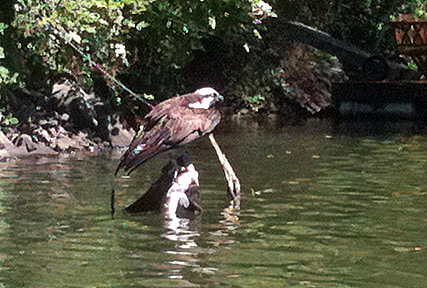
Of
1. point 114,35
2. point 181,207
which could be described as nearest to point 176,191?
point 181,207

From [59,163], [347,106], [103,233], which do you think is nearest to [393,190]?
[103,233]

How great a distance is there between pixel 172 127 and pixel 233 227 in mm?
1400

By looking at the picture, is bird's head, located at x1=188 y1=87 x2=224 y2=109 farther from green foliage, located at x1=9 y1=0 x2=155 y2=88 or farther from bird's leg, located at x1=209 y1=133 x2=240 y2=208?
green foliage, located at x1=9 y1=0 x2=155 y2=88

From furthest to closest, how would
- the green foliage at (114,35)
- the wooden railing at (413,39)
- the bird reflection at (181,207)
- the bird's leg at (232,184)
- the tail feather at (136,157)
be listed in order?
the wooden railing at (413,39), the green foliage at (114,35), the bird's leg at (232,184), the tail feather at (136,157), the bird reflection at (181,207)

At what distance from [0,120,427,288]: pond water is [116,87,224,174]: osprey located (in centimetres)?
79

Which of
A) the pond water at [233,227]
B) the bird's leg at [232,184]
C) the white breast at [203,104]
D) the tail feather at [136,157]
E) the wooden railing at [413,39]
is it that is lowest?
the pond water at [233,227]

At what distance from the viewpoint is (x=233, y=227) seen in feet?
38.7

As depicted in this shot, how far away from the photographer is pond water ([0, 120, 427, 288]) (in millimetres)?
9213

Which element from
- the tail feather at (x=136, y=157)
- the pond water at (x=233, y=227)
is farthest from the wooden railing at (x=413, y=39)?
the tail feather at (x=136, y=157)

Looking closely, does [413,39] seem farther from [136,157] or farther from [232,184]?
[136,157]

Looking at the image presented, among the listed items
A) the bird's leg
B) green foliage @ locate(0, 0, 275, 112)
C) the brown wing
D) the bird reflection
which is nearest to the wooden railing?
green foliage @ locate(0, 0, 275, 112)

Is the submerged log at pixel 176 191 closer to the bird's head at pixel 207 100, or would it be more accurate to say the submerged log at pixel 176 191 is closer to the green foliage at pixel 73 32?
the bird's head at pixel 207 100

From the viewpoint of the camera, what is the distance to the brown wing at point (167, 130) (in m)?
12.1

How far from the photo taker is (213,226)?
Answer: 38.9ft
